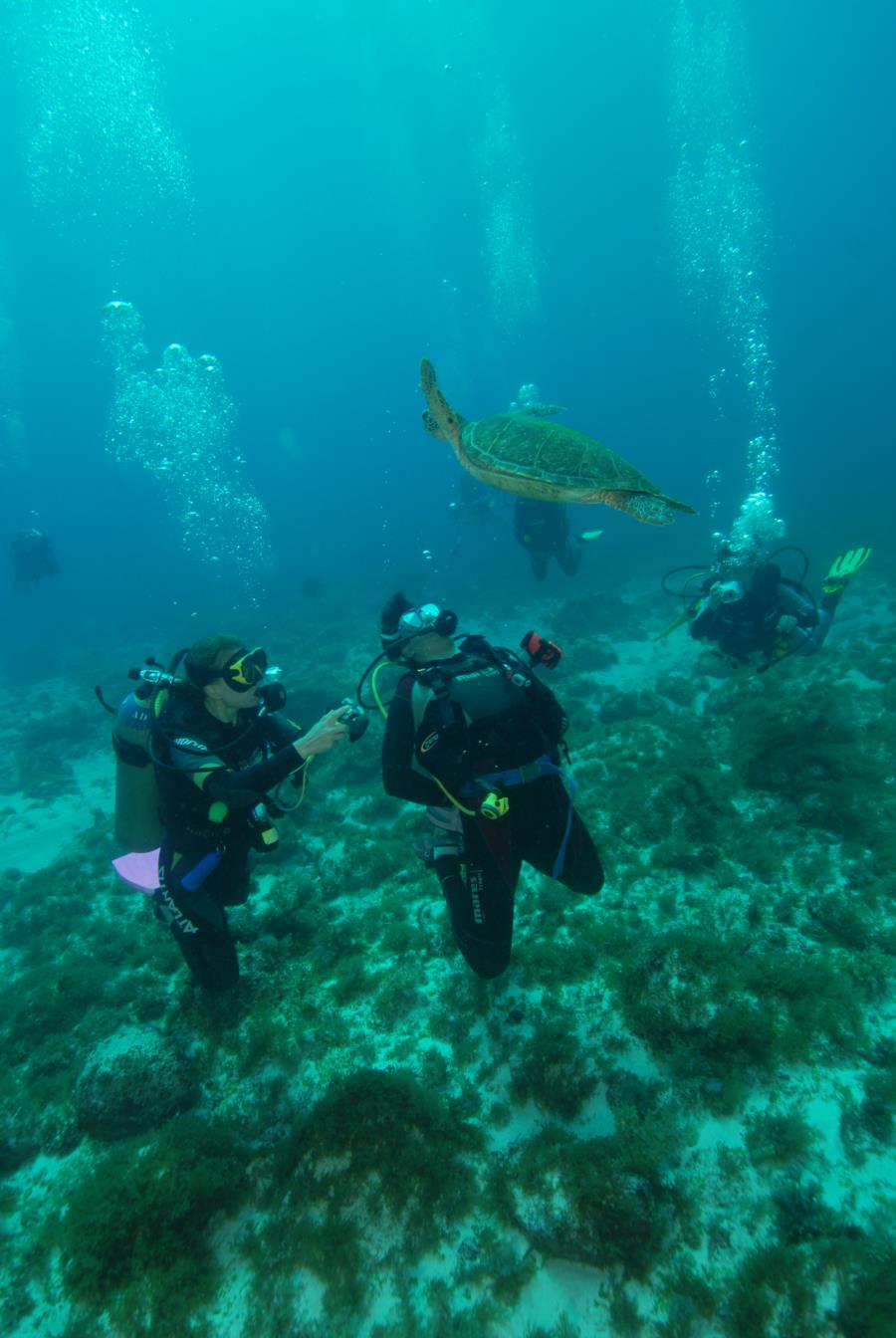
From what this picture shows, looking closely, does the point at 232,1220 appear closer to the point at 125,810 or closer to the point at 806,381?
the point at 125,810

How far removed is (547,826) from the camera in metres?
3.92

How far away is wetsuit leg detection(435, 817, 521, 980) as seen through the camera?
12.5ft

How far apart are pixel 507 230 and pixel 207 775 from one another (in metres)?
A: 137

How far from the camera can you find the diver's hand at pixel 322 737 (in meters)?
3.64

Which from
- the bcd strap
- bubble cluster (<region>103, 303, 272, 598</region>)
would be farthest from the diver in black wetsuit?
bubble cluster (<region>103, 303, 272, 598</region>)

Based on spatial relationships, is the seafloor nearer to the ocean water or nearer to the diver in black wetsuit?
the ocean water

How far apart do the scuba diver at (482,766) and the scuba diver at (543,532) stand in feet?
38.8

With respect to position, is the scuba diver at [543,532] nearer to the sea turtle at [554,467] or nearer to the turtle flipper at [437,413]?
the turtle flipper at [437,413]

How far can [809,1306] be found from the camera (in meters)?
2.29

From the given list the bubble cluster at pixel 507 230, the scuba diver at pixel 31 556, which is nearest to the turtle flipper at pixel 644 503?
the scuba diver at pixel 31 556

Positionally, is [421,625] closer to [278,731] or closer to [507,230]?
[278,731]

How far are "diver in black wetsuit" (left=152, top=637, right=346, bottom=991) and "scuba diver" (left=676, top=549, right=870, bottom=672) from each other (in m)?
7.13

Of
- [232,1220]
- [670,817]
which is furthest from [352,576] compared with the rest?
[232,1220]

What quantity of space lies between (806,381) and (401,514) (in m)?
90.4
